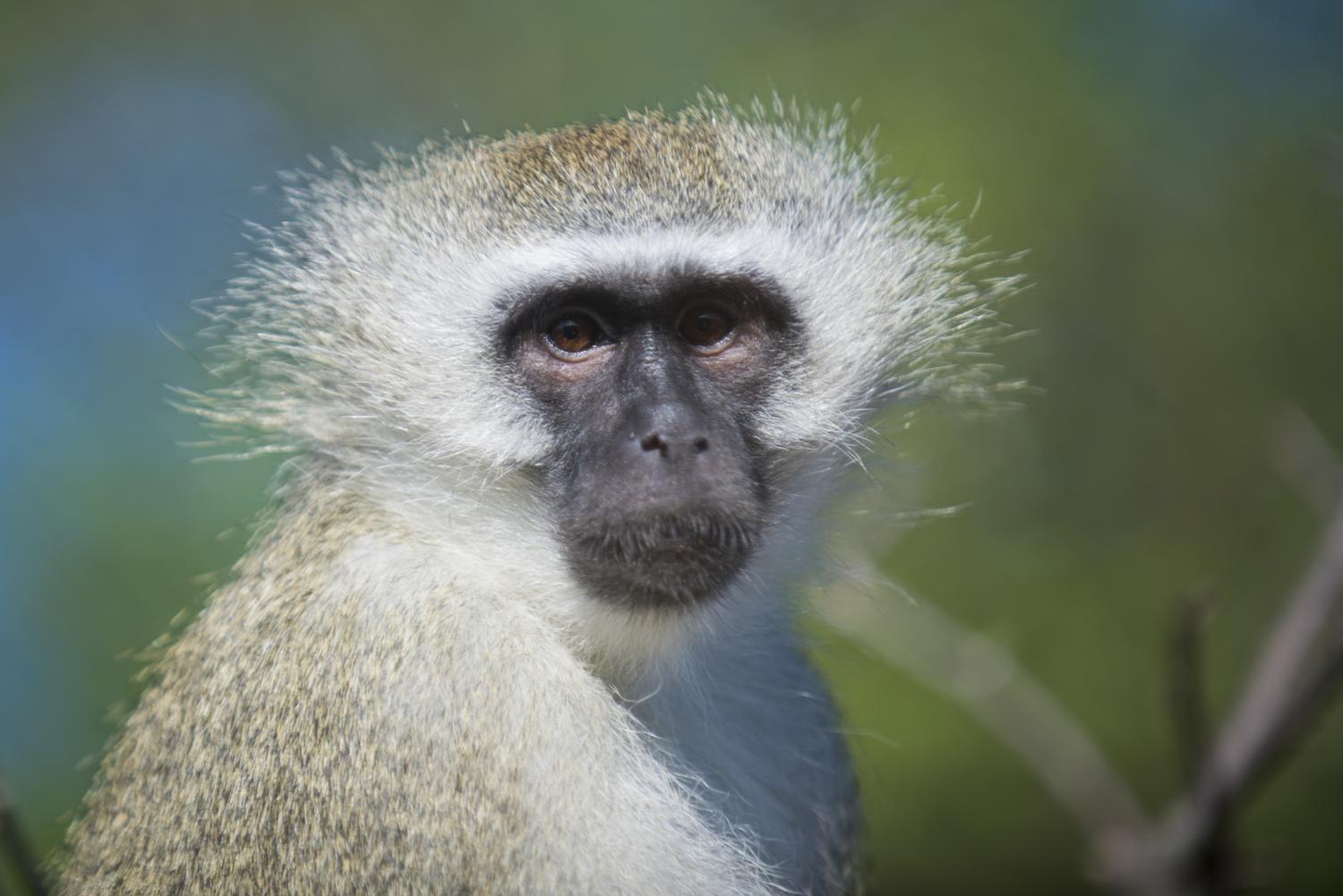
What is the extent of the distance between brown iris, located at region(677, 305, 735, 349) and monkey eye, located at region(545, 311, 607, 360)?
0.73ft

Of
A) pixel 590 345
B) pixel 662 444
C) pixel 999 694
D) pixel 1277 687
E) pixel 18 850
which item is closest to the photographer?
pixel 18 850

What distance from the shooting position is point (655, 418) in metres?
2.75

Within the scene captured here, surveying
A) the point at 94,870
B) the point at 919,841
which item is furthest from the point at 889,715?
the point at 94,870

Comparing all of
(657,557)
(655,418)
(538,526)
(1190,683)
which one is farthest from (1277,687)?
(538,526)

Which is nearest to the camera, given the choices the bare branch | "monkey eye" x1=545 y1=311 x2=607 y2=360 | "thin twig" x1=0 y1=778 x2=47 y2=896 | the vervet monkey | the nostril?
"thin twig" x1=0 y1=778 x2=47 y2=896

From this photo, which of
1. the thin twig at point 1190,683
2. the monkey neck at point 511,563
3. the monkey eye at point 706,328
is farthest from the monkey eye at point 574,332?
the thin twig at point 1190,683

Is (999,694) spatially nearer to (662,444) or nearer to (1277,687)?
(1277,687)

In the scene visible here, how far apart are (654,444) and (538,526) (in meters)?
0.41

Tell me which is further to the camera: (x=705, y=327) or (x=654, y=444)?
(x=705, y=327)

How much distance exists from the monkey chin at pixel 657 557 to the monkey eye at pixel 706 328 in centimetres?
54

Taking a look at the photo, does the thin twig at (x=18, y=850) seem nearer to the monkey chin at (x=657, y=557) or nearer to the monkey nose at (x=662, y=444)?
the monkey chin at (x=657, y=557)

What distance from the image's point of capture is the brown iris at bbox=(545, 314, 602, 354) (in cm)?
307

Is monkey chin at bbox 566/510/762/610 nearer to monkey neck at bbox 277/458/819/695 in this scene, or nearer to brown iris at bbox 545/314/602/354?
monkey neck at bbox 277/458/819/695

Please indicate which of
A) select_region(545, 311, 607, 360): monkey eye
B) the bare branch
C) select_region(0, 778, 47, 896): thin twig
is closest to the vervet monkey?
select_region(545, 311, 607, 360): monkey eye
